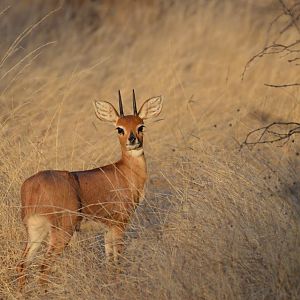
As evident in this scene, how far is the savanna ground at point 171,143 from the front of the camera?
625 cm

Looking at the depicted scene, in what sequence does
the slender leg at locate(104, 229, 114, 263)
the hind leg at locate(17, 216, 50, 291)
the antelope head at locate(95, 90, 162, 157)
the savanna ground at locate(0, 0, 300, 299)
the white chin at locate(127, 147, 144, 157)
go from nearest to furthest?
1. the savanna ground at locate(0, 0, 300, 299)
2. the slender leg at locate(104, 229, 114, 263)
3. the hind leg at locate(17, 216, 50, 291)
4. the antelope head at locate(95, 90, 162, 157)
5. the white chin at locate(127, 147, 144, 157)

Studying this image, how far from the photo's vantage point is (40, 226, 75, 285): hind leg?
Result: 7113mm

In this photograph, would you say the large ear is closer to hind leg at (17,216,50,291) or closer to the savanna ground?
the savanna ground

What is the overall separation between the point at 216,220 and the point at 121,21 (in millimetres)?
12710

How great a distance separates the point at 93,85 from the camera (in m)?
15.5

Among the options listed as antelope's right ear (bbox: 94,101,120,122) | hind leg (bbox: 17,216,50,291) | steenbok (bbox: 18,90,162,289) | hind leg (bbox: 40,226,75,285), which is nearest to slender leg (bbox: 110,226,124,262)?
steenbok (bbox: 18,90,162,289)

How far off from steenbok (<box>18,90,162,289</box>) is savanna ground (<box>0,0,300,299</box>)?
106 millimetres

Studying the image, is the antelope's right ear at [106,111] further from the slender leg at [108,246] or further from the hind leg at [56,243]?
the hind leg at [56,243]

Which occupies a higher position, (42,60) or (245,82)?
(42,60)

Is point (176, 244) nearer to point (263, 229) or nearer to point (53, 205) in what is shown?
point (263, 229)

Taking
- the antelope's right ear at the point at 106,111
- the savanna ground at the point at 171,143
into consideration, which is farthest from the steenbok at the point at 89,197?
the savanna ground at the point at 171,143

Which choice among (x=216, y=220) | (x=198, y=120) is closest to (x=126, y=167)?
(x=216, y=220)

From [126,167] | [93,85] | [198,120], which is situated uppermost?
[93,85]

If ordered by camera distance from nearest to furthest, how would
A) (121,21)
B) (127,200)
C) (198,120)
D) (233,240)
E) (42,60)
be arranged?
(233,240) → (127,200) → (198,120) → (42,60) → (121,21)
